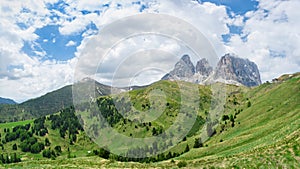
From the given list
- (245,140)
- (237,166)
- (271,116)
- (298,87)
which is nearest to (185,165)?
(237,166)

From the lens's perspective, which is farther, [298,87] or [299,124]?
[298,87]

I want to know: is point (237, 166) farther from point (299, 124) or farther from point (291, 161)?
point (299, 124)

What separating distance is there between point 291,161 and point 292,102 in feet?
326

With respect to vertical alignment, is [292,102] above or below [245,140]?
above

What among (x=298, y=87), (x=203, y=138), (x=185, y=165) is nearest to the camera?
(x=185, y=165)

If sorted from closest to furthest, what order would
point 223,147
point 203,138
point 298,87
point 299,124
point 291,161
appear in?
point 291,161
point 299,124
point 223,147
point 298,87
point 203,138

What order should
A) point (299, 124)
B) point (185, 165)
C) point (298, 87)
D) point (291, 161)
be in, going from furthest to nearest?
1. point (298, 87)
2. point (299, 124)
3. point (185, 165)
4. point (291, 161)

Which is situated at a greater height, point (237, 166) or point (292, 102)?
point (292, 102)

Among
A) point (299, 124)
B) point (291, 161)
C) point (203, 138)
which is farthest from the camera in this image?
point (203, 138)

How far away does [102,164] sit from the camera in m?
55.7

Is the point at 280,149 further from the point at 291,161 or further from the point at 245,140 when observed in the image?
the point at 245,140

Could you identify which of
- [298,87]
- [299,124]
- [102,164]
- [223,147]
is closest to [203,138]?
[298,87]

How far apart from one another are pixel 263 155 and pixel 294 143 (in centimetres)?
569

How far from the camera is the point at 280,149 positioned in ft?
138
